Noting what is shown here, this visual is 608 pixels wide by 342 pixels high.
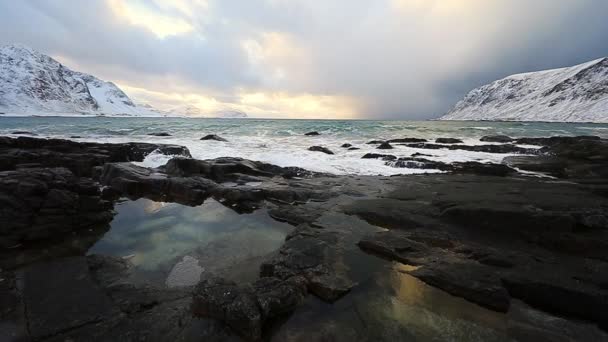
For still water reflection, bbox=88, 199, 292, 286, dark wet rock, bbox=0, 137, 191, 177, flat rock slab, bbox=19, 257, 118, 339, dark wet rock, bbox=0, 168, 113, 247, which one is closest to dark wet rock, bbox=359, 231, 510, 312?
still water reflection, bbox=88, 199, 292, 286

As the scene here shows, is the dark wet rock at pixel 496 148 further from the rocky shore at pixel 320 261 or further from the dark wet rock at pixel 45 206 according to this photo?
the dark wet rock at pixel 45 206

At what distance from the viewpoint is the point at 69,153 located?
14.4 metres

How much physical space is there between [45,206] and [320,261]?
673 centimetres

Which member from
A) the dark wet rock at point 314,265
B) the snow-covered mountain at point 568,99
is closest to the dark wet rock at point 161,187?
the dark wet rock at point 314,265

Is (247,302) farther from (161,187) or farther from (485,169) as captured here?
(485,169)

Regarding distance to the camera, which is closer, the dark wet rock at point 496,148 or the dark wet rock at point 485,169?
the dark wet rock at point 485,169

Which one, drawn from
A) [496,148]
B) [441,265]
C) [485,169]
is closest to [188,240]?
[441,265]

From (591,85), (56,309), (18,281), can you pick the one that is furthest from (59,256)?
(591,85)

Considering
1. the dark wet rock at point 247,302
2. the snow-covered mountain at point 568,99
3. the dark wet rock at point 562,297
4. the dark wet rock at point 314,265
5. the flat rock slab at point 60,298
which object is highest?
the snow-covered mountain at point 568,99

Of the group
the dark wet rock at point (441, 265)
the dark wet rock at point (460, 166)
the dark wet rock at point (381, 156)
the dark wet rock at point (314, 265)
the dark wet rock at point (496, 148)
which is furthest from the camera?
the dark wet rock at point (496, 148)

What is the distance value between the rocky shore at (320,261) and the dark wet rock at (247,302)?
0.05ft

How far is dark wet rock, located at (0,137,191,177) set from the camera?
11938 mm

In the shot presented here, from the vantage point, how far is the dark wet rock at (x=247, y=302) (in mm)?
3451

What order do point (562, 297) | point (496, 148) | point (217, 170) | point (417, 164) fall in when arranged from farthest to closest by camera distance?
point (496, 148) < point (417, 164) < point (217, 170) < point (562, 297)
